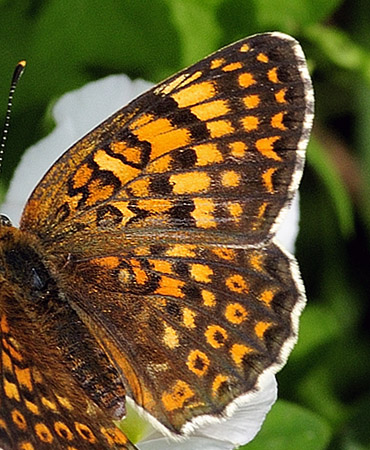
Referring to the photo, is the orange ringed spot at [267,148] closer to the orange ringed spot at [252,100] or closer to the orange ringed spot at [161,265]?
the orange ringed spot at [252,100]

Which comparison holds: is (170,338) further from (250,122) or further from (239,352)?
(250,122)

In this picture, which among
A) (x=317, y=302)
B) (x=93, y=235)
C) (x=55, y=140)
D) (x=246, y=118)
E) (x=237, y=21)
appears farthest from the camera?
(x=317, y=302)

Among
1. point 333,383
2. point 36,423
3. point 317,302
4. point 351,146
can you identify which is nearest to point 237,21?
point 351,146

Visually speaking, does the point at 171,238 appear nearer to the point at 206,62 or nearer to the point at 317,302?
the point at 206,62

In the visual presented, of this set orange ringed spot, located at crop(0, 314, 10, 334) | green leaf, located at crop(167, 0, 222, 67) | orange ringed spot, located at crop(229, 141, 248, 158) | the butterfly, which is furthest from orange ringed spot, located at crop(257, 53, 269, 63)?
green leaf, located at crop(167, 0, 222, 67)

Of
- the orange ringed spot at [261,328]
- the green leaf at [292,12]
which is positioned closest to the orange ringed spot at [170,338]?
the orange ringed spot at [261,328]

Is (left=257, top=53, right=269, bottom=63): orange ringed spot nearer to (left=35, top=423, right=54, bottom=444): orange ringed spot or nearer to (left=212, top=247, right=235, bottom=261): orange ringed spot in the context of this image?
(left=212, top=247, right=235, bottom=261): orange ringed spot

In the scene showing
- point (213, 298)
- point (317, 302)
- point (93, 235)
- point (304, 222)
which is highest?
point (93, 235)
